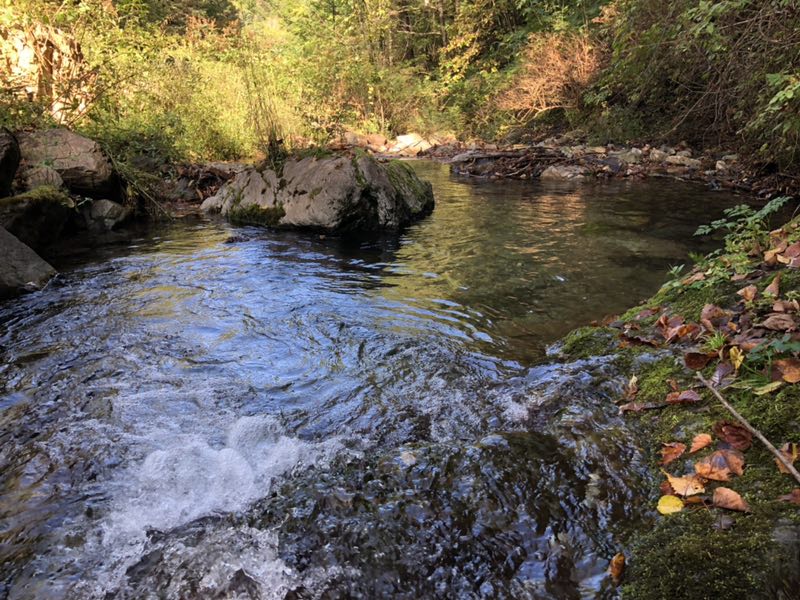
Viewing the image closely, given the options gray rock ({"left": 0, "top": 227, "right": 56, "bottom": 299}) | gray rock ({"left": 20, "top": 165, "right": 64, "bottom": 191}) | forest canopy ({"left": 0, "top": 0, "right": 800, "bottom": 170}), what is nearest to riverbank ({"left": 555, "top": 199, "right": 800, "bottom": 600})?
forest canopy ({"left": 0, "top": 0, "right": 800, "bottom": 170})

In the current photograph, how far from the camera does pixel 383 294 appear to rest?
5434 millimetres

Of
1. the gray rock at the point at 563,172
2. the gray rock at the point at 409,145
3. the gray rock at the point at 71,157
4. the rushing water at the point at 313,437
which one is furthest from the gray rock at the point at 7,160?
the gray rock at the point at 409,145

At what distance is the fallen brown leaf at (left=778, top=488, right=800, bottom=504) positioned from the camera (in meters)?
1.66

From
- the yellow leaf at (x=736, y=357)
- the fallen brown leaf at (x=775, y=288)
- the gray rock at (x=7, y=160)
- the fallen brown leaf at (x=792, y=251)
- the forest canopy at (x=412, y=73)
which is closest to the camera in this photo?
the yellow leaf at (x=736, y=357)

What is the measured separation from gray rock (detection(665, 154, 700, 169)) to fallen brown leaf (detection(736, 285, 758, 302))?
10763 millimetres

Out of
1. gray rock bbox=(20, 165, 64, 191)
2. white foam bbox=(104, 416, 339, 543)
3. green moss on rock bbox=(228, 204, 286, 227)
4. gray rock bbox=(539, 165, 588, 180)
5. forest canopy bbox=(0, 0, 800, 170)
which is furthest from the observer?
gray rock bbox=(539, 165, 588, 180)

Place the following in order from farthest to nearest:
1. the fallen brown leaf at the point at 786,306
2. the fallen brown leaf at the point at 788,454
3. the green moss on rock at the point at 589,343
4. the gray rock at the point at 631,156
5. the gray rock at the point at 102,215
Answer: the gray rock at the point at 631,156 < the gray rock at the point at 102,215 < the green moss on rock at the point at 589,343 < the fallen brown leaf at the point at 786,306 < the fallen brown leaf at the point at 788,454

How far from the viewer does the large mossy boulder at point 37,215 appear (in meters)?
6.44

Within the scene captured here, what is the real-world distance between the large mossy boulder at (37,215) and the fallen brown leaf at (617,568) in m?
7.23

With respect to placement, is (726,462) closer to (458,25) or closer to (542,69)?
(542,69)

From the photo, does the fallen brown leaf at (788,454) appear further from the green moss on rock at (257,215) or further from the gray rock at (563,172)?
the gray rock at (563,172)

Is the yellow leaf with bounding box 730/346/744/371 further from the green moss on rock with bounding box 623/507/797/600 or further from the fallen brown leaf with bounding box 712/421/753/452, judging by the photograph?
the green moss on rock with bounding box 623/507/797/600

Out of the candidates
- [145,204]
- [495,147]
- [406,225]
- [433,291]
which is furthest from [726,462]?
[495,147]

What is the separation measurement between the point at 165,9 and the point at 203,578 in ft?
80.8
